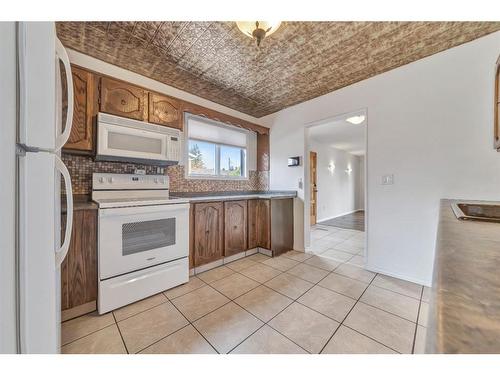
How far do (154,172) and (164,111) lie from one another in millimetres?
739

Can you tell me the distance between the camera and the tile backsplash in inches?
74.8

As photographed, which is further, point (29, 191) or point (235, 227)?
point (235, 227)

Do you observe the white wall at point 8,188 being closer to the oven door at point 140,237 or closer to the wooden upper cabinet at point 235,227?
the oven door at point 140,237

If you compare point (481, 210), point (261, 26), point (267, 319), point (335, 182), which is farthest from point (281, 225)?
point (335, 182)

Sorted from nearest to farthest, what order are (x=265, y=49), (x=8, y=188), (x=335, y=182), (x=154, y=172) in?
(x=8, y=188), (x=265, y=49), (x=154, y=172), (x=335, y=182)

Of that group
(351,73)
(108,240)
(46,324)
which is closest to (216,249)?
(108,240)

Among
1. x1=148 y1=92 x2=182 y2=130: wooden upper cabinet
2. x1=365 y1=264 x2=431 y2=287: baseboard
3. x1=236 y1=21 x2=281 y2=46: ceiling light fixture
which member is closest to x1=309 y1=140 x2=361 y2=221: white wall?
x1=365 y1=264 x2=431 y2=287: baseboard

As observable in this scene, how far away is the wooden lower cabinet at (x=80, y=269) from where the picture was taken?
58.1 inches

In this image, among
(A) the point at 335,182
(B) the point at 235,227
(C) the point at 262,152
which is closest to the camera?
(B) the point at 235,227

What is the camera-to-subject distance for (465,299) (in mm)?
305

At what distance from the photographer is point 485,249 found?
52 centimetres

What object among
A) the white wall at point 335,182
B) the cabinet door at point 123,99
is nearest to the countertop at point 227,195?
the cabinet door at point 123,99

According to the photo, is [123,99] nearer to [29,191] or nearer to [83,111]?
[83,111]

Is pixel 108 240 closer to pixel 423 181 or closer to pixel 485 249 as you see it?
pixel 485 249
